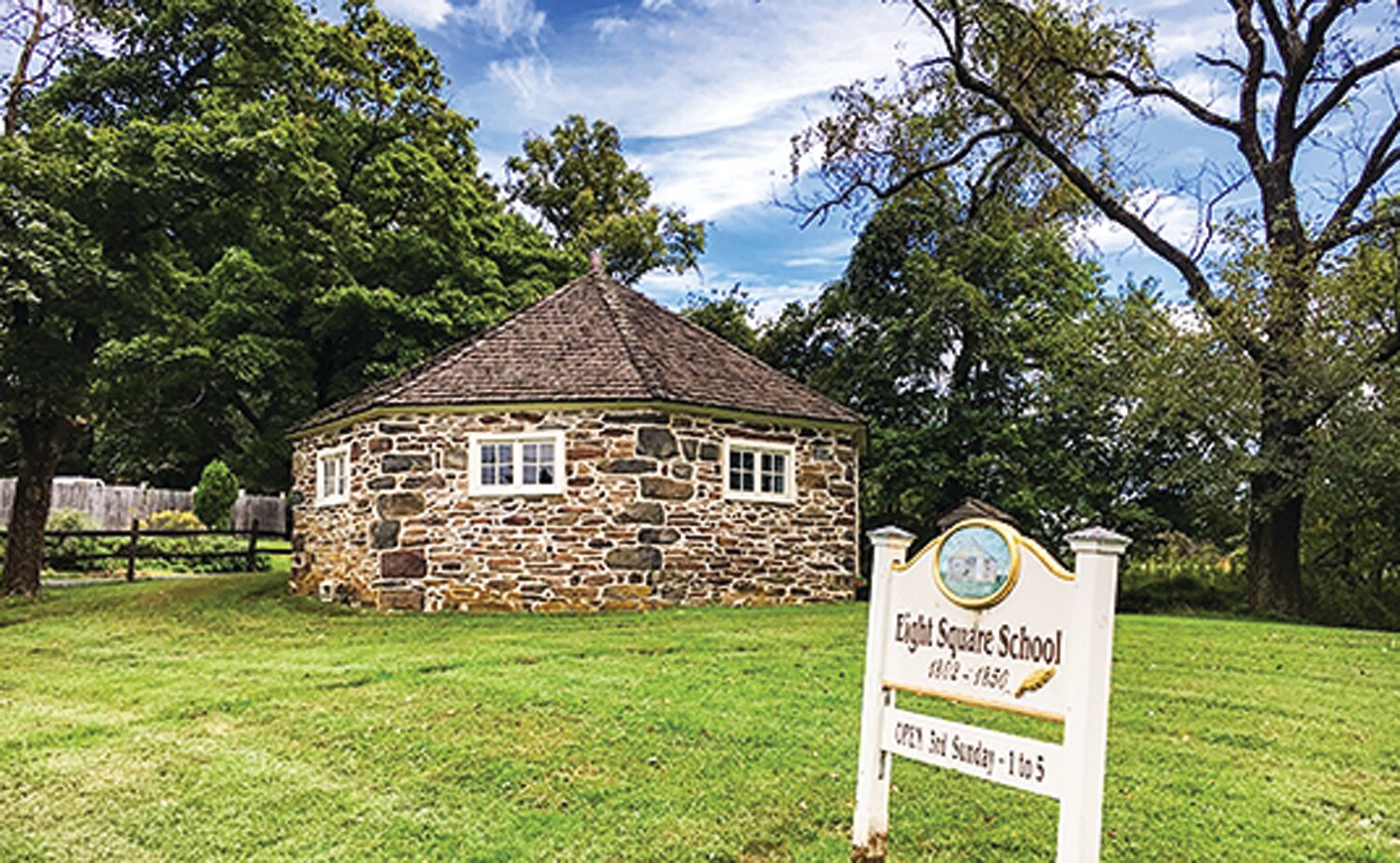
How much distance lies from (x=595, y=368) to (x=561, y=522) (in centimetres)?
253

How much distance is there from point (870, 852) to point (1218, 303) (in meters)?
15.0

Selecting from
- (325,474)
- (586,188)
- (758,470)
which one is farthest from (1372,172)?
(586,188)

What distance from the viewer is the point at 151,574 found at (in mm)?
20891

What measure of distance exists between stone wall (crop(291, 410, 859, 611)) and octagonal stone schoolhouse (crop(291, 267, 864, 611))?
0.8 inches

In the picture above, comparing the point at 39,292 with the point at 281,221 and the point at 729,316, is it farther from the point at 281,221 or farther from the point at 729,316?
the point at 729,316

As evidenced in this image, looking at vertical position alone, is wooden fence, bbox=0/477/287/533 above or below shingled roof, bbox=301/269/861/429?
below

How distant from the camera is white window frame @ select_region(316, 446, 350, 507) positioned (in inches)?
621

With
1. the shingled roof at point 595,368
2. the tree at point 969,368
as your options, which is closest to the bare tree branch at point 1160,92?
the tree at point 969,368

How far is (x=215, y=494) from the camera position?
2766cm

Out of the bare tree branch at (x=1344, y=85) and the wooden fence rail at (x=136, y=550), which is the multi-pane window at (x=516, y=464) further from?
the bare tree branch at (x=1344, y=85)

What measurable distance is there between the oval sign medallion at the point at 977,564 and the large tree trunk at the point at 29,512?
1711 cm

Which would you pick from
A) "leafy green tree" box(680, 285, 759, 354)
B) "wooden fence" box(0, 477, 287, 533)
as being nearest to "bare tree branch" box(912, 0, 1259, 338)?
"leafy green tree" box(680, 285, 759, 354)

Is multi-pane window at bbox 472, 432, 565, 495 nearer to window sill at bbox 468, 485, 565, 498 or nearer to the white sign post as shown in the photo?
window sill at bbox 468, 485, 565, 498

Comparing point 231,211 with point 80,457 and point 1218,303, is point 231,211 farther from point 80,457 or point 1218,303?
point 80,457
